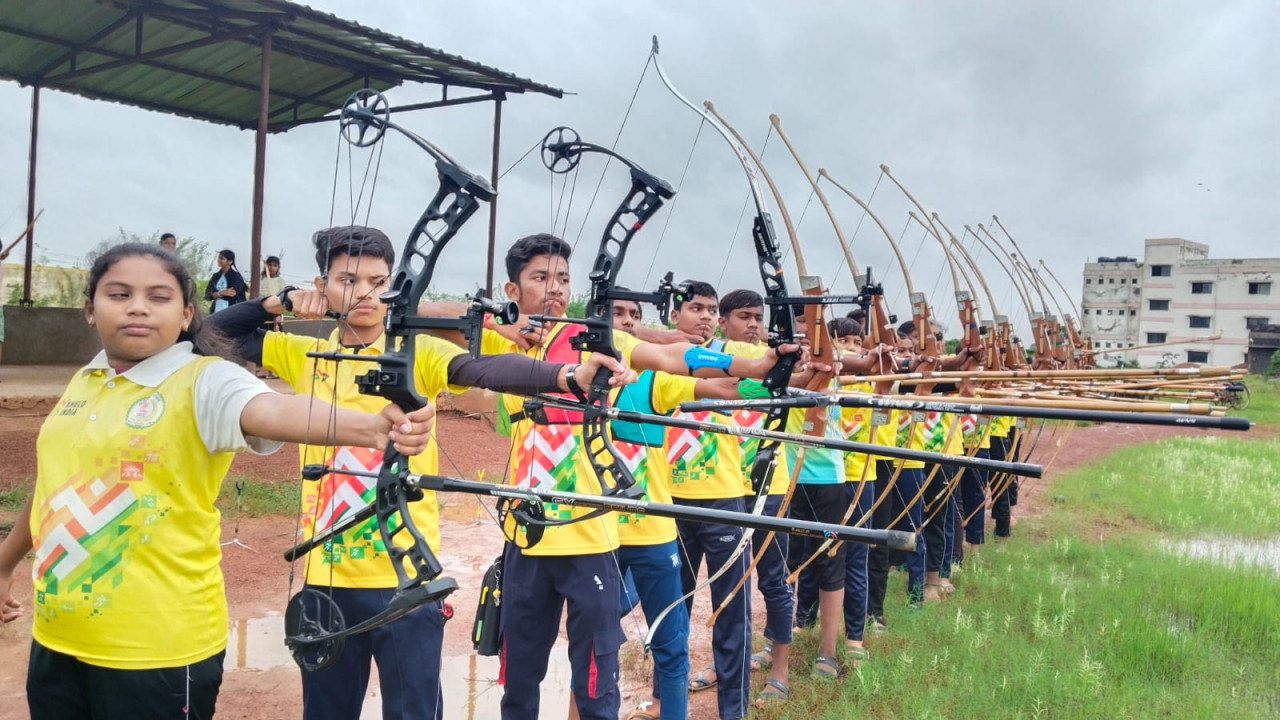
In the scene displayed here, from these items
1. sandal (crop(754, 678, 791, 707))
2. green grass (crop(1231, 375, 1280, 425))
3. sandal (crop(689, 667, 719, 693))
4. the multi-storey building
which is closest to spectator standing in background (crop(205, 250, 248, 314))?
sandal (crop(689, 667, 719, 693))

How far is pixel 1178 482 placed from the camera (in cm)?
1309

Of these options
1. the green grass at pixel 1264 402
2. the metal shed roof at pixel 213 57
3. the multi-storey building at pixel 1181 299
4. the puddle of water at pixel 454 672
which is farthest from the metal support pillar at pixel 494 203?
the multi-storey building at pixel 1181 299

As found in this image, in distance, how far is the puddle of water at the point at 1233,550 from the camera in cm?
791

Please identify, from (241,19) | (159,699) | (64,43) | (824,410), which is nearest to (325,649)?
(159,699)

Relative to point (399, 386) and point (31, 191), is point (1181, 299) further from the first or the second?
point (399, 386)

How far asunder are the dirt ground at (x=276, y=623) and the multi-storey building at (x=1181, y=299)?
135ft

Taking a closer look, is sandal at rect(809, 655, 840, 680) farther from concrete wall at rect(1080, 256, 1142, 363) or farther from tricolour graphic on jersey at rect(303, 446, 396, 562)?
concrete wall at rect(1080, 256, 1142, 363)

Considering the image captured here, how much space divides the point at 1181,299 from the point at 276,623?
159ft

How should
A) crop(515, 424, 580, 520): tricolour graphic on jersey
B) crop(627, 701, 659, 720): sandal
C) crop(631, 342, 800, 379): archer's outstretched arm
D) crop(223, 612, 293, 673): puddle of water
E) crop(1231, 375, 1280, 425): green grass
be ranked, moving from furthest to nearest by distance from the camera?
crop(1231, 375, 1280, 425): green grass, crop(223, 612, 293, 673): puddle of water, crop(627, 701, 659, 720): sandal, crop(631, 342, 800, 379): archer's outstretched arm, crop(515, 424, 580, 520): tricolour graphic on jersey

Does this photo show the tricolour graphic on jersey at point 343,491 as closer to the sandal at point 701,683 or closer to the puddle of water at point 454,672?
the puddle of water at point 454,672

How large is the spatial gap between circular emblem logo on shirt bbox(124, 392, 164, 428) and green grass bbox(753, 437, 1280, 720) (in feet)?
9.78

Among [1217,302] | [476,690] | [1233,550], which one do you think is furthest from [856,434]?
[1217,302]

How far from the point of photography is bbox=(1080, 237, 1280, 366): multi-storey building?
1672 inches

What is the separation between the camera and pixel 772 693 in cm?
426
